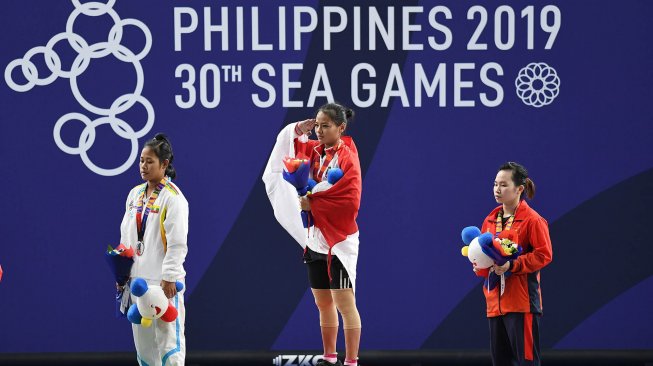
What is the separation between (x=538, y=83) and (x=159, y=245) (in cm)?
264

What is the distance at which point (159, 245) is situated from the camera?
188 inches

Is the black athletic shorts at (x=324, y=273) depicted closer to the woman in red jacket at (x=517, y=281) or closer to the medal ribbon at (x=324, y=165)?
the medal ribbon at (x=324, y=165)

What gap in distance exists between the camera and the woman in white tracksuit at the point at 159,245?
15.5 ft

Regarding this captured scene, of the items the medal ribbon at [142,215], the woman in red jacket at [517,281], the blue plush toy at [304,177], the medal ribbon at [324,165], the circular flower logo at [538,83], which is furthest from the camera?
the circular flower logo at [538,83]

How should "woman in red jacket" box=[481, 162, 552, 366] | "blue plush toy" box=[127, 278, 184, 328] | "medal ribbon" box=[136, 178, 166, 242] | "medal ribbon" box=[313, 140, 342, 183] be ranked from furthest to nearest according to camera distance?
"medal ribbon" box=[313, 140, 342, 183], "medal ribbon" box=[136, 178, 166, 242], "woman in red jacket" box=[481, 162, 552, 366], "blue plush toy" box=[127, 278, 184, 328]

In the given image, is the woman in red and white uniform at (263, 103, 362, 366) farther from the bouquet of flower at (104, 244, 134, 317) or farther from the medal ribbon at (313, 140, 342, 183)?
the bouquet of flower at (104, 244, 134, 317)

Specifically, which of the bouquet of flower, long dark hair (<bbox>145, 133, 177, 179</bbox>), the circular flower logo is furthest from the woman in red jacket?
the bouquet of flower

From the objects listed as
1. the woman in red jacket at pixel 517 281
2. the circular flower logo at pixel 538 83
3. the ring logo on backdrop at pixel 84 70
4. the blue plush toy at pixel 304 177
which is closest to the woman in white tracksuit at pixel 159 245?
the blue plush toy at pixel 304 177

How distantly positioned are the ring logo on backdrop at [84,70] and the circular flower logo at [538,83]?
7.66 ft

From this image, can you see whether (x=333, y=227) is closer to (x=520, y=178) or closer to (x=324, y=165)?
(x=324, y=165)

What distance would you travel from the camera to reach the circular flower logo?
601 cm

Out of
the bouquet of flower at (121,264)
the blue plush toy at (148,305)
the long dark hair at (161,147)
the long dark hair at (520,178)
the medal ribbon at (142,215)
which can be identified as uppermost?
the long dark hair at (161,147)

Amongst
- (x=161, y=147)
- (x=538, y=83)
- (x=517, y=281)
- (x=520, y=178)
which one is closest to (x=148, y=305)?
(x=161, y=147)

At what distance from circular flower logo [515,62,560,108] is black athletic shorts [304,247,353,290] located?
1765 millimetres
